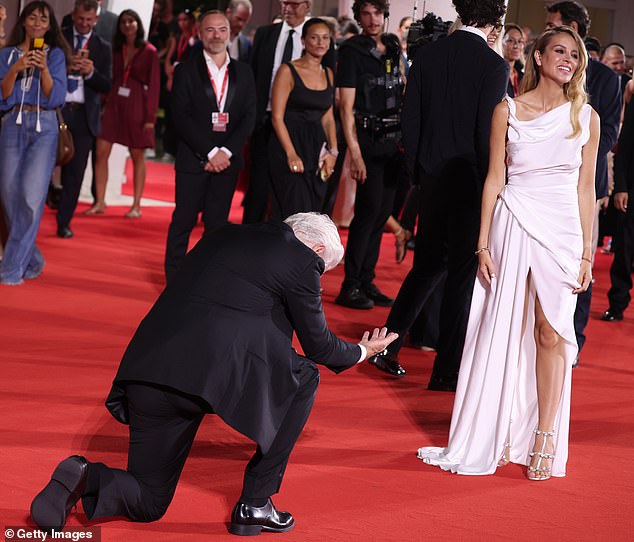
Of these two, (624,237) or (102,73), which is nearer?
(624,237)

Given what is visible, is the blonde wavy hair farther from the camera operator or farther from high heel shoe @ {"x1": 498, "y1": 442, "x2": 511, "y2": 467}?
the camera operator

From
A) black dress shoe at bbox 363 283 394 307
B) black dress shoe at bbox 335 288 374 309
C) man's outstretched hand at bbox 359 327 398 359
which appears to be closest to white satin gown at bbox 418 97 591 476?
man's outstretched hand at bbox 359 327 398 359

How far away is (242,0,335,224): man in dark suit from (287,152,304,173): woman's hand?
0.85 meters

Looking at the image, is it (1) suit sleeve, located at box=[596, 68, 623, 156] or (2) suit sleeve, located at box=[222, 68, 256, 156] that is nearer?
(1) suit sleeve, located at box=[596, 68, 623, 156]

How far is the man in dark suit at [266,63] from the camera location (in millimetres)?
7641

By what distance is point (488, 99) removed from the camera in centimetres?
485

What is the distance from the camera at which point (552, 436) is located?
13.2ft

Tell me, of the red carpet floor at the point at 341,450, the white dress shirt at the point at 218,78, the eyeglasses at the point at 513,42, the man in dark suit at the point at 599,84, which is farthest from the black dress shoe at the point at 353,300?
the eyeglasses at the point at 513,42

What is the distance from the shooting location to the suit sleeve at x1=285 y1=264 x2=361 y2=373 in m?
3.12

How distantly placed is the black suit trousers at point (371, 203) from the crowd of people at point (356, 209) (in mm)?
15

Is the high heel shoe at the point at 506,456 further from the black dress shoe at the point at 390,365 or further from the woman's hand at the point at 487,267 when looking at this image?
the black dress shoe at the point at 390,365

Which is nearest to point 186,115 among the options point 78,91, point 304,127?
point 304,127

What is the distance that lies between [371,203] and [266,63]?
1.48 m

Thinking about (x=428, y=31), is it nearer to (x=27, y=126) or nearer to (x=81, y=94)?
(x=27, y=126)
